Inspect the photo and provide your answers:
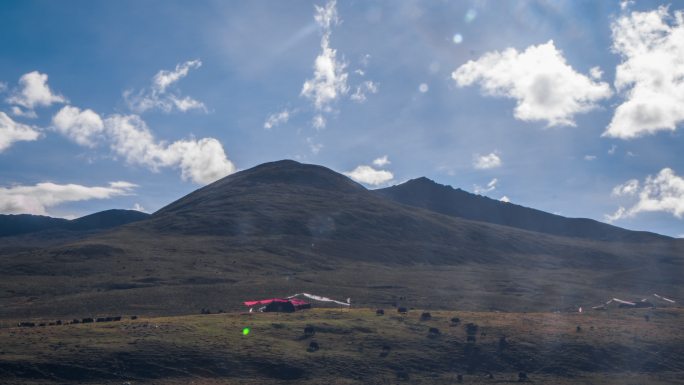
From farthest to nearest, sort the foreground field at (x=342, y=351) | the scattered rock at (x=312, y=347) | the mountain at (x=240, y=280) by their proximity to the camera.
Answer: the mountain at (x=240, y=280)
the scattered rock at (x=312, y=347)
the foreground field at (x=342, y=351)

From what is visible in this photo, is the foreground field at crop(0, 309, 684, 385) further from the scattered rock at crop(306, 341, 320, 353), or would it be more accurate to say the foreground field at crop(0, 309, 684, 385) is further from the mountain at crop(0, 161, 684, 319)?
the mountain at crop(0, 161, 684, 319)

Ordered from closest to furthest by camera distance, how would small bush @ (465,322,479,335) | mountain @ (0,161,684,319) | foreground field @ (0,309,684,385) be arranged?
foreground field @ (0,309,684,385) < small bush @ (465,322,479,335) < mountain @ (0,161,684,319)

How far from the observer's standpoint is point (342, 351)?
206 feet

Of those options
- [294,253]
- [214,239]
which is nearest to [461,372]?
[294,253]

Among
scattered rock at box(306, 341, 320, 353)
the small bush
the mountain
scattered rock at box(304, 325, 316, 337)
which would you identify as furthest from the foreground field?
the mountain

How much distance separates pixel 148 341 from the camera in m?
58.1

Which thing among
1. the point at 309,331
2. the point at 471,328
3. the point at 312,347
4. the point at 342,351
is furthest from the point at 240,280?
the point at 342,351

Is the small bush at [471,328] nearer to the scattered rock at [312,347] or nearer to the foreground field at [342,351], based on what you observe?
the foreground field at [342,351]

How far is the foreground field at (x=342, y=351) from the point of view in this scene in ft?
173

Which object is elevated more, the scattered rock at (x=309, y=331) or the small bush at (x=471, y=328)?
the small bush at (x=471, y=328)

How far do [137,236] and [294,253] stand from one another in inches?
2007

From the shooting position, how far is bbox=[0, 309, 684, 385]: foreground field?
52.7 meters

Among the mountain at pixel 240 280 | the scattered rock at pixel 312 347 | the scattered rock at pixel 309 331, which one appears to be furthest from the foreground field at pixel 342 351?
the mountain at pixel 240 280

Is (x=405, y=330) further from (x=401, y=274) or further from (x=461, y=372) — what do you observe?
(x=401, y=274)
